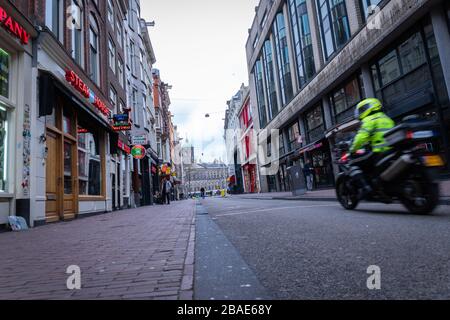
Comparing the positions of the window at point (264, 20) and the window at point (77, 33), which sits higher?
the window at point (264, 20)

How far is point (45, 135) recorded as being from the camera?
28.0 ft

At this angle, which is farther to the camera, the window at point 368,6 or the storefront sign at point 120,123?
the storefront sign at point 120,123

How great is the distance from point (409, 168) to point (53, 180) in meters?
8.80

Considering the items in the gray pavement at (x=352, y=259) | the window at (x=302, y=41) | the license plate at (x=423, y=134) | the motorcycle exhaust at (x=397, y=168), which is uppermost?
the window at (x=302, y=41)

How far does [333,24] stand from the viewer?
17.8m

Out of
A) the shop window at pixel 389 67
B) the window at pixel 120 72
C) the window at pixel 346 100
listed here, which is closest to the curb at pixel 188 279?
the shop window at pixel 389 67

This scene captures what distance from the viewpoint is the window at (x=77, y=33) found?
11.9 m

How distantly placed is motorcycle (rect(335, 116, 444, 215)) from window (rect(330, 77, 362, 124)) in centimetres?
1209

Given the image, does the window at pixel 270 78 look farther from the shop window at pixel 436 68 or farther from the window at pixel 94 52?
the shop window at pixel 436 68

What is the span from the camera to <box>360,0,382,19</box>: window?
1384 cm

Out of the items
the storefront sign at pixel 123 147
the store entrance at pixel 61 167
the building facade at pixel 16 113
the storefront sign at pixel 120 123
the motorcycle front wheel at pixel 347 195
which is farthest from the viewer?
the storefront sign at pixel 123 147

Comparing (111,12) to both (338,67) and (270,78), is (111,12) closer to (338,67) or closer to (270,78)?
(338,67)

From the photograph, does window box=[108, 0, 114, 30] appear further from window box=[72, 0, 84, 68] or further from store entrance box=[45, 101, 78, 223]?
store entrance box=[45, 101, 78, 223]

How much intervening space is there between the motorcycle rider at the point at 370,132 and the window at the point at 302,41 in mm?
16486
